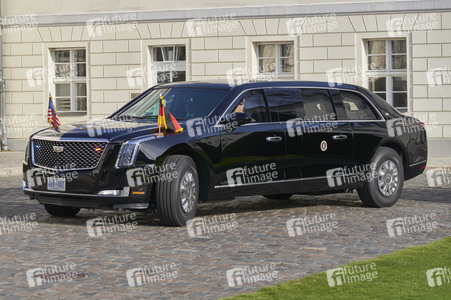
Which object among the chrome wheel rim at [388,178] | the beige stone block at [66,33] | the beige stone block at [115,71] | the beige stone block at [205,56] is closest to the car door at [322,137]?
the chrome wheel rim at [388,178]

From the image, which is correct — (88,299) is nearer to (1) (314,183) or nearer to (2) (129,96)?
(1) (314,183)

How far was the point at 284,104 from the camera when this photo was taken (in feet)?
39.1

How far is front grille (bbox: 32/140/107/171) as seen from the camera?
10.4m

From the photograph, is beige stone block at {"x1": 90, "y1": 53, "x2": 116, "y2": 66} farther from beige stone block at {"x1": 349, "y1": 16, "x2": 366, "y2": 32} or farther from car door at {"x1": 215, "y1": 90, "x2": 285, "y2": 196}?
car door at {"x1": 215, "y1": 90, "x2": 285, "y2": 196}

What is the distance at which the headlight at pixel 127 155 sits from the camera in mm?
10258

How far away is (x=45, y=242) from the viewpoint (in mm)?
9648

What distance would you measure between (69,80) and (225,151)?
56.6 feet

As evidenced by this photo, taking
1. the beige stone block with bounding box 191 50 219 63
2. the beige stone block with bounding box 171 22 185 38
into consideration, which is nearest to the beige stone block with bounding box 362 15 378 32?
the beige stone block with bounding box 191 50 219 63

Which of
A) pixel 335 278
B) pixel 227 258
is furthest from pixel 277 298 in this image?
pixel 227 258

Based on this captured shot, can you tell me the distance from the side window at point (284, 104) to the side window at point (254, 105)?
0.10 meters

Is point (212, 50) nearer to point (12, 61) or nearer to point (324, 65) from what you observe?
point (324, 65)

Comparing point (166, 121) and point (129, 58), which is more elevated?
point (129, 58)

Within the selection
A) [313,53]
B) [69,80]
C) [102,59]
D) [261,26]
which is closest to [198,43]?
[261,26]

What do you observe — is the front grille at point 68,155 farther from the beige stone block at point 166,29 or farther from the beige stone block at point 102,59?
the beige stone block at point 102,59
